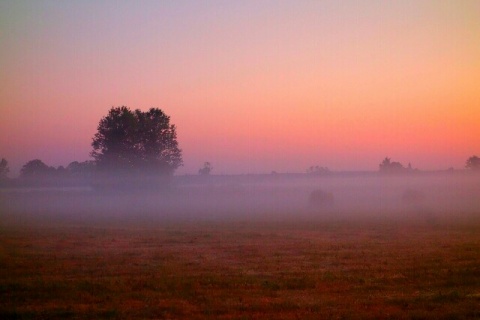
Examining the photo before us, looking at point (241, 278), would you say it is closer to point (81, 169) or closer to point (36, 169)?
point (81, 169)

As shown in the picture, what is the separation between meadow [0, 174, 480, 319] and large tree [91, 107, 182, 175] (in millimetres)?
51100

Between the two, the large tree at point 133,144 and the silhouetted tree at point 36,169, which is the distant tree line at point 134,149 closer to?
the large tree at point 133,144

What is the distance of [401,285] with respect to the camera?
15.5m

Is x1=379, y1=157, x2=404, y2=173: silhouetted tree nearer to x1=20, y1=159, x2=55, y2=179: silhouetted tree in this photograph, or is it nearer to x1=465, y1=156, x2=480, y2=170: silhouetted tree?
x1=465, y1=156, x2=480, y2=170: silhouetted tree

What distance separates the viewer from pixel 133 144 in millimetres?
80500

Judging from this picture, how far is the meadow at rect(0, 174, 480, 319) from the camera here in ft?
40.8

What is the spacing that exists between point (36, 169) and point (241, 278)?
5079 inches

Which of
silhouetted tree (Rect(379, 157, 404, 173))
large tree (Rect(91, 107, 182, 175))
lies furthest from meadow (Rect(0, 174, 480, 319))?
silhouetted tree (Rect(379, 157, 404, 173))

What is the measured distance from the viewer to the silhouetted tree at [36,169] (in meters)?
126

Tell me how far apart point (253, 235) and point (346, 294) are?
17191mm

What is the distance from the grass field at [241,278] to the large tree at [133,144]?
167 ft

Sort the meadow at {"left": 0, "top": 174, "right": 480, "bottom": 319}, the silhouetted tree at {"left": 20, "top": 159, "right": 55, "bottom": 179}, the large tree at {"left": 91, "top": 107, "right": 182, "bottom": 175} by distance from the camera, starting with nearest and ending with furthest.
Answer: the meadow at {"left": 0, "top": 174, "right": 480, "bottom": 319}, the large tree at {"left": 91, "top": 107, "right": 182, "bottom": 175}, the silhouetted tree at {"left": 20, "top": 159, "right": 55, "bottom": 179}

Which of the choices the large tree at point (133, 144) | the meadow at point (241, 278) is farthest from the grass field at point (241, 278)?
the large tree at point (133, 144)

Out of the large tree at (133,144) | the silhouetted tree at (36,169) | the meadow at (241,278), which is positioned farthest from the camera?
Result: the silhouetted tree at (36,169)
